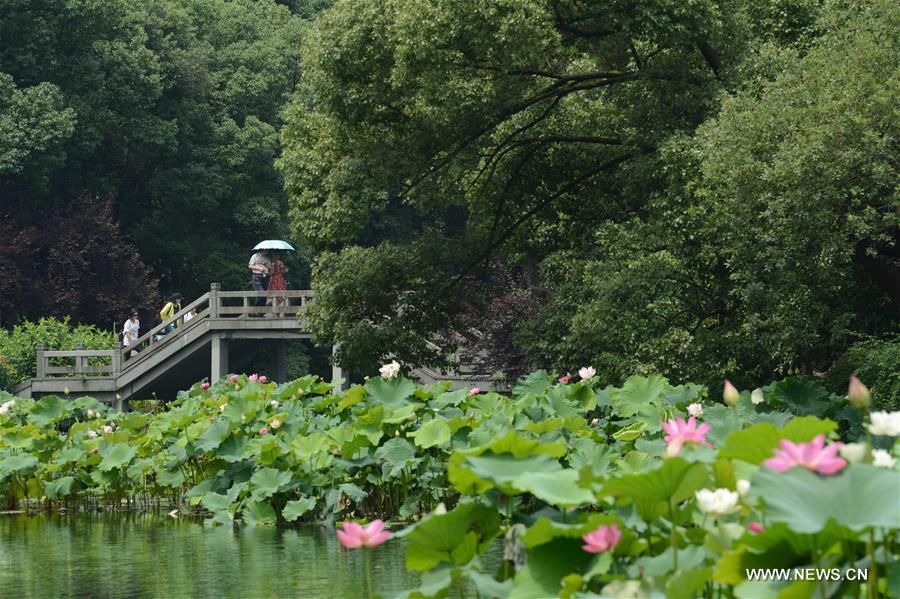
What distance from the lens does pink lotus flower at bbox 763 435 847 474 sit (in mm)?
3707

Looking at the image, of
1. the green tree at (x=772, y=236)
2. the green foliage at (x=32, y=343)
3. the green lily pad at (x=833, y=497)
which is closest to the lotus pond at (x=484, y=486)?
the green lily pad at (x=833, y=497)

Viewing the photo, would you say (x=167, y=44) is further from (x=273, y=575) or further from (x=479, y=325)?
(x=273, y=575)

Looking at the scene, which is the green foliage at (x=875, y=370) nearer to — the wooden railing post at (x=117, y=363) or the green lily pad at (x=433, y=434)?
the green lily pad at (x=433, y=434)

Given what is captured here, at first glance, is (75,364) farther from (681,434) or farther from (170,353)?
(681,434)

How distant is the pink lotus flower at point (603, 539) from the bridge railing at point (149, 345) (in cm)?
2531

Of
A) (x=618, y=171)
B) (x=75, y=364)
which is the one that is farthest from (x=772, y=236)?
(x=75, y=364)

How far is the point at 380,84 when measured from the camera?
19.9 meters

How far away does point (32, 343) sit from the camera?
104 ft

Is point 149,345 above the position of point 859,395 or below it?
above

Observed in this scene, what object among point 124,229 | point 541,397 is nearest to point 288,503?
point 541,397

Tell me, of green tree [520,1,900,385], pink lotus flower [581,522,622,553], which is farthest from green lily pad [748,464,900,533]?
green tree [520,1,900,385]

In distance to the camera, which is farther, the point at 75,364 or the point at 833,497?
the point at 75,364
